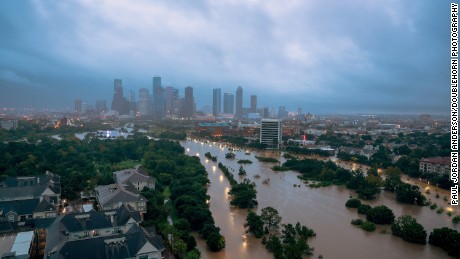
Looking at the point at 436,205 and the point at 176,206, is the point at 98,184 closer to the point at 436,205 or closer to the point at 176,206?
the point at 176,206

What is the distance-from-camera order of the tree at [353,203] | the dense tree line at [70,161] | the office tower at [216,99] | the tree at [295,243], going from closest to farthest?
the tree at [295,243]
the tree at [353,203]
the dense tree line at [70,161]
the office tower at [216,99]

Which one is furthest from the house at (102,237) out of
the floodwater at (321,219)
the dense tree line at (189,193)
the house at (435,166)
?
the house at (435,166)

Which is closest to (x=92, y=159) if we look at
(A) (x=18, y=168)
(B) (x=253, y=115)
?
(A) (x=18, y=168)

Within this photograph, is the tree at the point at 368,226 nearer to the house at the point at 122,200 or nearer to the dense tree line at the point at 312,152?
the house at the point at 122,200

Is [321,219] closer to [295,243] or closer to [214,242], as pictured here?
[295,243]

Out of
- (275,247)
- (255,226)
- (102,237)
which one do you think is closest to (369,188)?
(255,226)

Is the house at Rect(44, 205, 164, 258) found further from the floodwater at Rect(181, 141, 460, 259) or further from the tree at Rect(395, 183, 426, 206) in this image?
the tree at Rect(395, 183, 426, 206)

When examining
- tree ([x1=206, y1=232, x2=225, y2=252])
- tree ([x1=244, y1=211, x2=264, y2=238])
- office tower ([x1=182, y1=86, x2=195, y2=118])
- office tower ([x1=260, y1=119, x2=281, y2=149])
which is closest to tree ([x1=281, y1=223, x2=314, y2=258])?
tree ([x1=244, y1=211, x2=264, y2=238])
